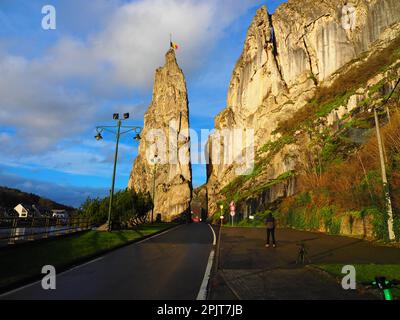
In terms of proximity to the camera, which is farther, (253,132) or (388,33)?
(253,132)

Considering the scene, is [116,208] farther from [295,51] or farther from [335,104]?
[295,51]

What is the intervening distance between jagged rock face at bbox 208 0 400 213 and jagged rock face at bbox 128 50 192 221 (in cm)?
2667

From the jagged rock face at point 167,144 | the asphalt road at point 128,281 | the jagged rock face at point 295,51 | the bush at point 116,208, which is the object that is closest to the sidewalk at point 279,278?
the asphalt road at point 128,281

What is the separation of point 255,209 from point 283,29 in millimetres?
52475

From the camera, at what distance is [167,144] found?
125 meters

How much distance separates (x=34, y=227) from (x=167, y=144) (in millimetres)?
106375

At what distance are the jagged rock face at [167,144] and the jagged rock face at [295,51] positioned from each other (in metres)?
26.7

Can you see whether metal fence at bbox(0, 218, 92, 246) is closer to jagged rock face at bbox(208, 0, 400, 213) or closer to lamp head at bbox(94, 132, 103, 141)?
lamp head at bbox(94, 132, 103, 141)

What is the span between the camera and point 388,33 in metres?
56.1

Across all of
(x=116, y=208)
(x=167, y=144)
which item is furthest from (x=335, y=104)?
(x=167, y=144)

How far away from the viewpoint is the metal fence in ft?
49.4

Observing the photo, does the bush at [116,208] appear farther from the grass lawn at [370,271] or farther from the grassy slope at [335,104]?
the grass lawn at [370,271]
